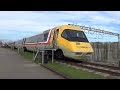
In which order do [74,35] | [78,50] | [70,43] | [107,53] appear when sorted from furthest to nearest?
1. [107,53]
2. [74,35]
3. [70,43]
4. [78,50]

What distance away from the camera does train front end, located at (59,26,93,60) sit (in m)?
22.3

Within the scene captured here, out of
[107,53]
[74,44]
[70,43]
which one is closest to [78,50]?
[74,44]

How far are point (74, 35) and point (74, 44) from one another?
135cm

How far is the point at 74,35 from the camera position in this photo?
23.7 meters

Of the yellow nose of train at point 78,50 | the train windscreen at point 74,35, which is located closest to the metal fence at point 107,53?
the yellow nose of train at point 78,50

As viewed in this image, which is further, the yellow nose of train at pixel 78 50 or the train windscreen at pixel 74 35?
the train windscreen at pixel 74 35

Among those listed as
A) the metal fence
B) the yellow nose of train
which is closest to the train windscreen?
the yellow nose of train

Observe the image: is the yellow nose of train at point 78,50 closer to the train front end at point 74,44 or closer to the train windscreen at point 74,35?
the train front end at point 74,44

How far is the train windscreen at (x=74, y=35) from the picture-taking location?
2331 cm

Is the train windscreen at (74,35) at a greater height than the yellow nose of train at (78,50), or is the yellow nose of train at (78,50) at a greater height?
the train windscreen at (74,35)

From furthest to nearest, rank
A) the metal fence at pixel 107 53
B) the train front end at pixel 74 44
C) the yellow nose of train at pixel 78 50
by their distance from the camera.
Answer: the metal fence at pixel 107 53
the train front end at pixel 74 44
the yellow nose of train at pixel 78 50

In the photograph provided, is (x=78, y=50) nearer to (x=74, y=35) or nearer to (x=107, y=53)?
(x=74, y=35)
